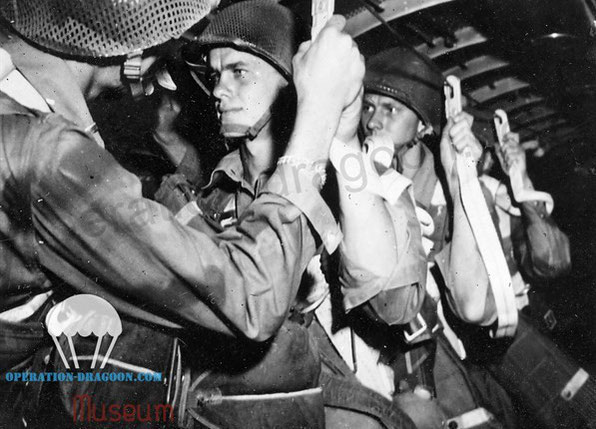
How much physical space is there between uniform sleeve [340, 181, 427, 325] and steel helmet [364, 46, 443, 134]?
237 centimetres

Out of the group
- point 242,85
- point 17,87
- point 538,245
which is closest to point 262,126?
point 242,85

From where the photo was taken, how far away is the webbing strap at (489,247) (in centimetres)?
279

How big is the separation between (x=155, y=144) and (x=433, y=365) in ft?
8.64

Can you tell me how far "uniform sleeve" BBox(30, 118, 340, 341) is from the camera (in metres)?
1.13

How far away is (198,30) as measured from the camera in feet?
10.6

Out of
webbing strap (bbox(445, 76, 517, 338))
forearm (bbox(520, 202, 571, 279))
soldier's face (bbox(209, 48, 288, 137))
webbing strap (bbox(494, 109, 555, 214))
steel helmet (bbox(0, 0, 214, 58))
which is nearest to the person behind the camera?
steel helmet (bbox(0, 0, 214, 58))

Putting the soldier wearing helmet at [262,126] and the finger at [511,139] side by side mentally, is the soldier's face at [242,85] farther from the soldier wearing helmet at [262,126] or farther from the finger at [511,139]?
the finger at [511,139]

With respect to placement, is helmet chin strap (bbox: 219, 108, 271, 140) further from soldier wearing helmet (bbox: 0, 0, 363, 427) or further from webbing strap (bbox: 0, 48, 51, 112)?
webbing strap (bbox: 0, 48, 51, 112)

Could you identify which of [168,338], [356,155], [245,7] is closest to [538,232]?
[356,155]

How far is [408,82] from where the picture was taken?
14.7 ft

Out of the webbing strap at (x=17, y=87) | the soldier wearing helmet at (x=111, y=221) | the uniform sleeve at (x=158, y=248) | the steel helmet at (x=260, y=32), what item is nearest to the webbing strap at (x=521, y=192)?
the steel helmet at (x=260, y=32)

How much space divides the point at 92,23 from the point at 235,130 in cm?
156

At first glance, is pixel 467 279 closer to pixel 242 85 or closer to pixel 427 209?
pixel 427 209

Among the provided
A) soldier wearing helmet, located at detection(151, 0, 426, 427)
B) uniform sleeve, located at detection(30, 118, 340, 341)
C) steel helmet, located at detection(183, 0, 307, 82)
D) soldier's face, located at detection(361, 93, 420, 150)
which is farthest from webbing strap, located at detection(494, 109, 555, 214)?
uniform sleeve, located at detection(30, 118, 340, 341)
